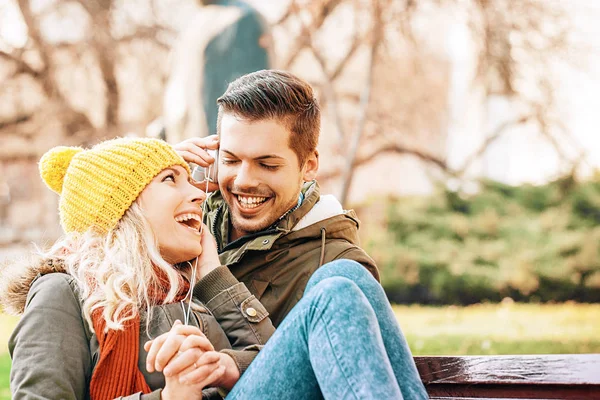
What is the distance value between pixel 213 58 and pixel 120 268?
3.55m

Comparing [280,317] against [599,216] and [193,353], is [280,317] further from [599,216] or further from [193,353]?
[599,216]

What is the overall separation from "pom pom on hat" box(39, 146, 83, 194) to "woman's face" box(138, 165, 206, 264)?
294 mm

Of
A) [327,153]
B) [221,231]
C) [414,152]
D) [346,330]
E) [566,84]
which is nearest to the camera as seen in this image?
[346,330]

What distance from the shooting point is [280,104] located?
281 cm

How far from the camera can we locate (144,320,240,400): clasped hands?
1.99 metres

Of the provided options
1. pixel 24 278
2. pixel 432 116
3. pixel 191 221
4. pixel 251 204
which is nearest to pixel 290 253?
pixel 251 204

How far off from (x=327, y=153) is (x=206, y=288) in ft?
28.4

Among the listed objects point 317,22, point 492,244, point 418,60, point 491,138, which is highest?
point 317,22

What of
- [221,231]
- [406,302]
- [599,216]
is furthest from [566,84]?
[221,231]

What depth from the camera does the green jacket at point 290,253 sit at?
9.02 ft

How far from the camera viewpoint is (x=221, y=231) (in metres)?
2.99

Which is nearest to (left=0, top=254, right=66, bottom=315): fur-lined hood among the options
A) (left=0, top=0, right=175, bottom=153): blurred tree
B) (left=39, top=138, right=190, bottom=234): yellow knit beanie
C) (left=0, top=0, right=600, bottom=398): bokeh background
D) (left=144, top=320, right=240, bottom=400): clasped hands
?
(left=39, top=138, right=190, bottom=234): yellow knit beanie

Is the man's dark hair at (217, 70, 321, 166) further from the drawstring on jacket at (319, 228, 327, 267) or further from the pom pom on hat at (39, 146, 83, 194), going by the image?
the pom pom on hat at (39, 146, 83, 194)

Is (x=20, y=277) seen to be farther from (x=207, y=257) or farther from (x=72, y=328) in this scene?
(x=207, y=257)
